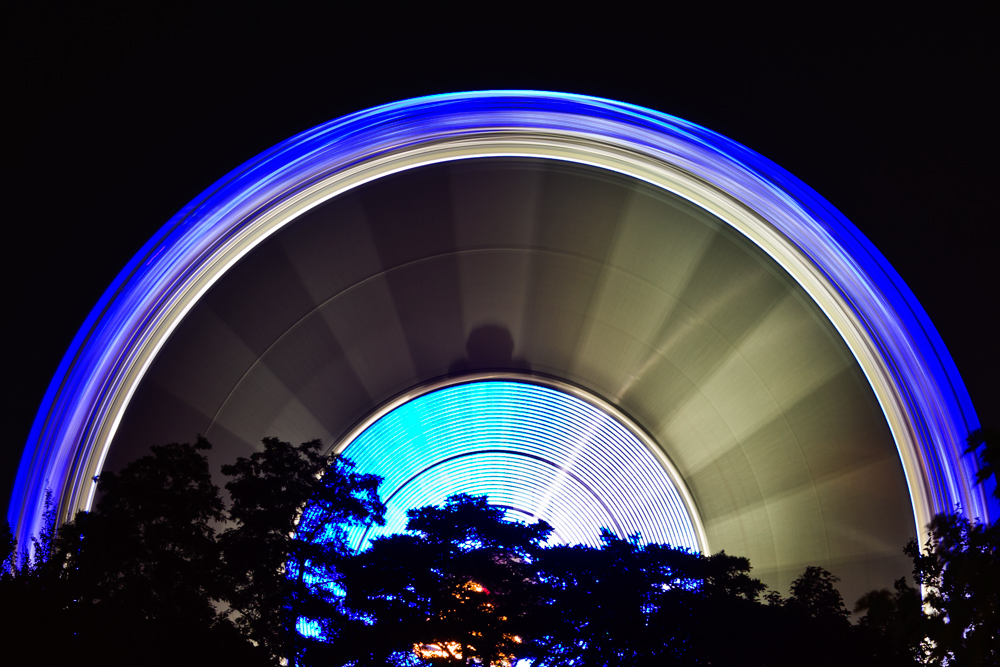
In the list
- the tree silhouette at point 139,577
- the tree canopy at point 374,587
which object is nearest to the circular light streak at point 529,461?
the tree canopy at point 374,587

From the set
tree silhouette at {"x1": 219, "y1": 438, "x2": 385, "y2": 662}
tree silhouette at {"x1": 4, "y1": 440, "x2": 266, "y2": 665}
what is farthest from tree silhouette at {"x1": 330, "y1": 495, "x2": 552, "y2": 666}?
tree silhouette at {"x1": 4, "y1": 440, "x2": 266, "y2": 665}

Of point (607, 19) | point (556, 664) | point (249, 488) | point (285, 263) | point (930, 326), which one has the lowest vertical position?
point (556, 664)

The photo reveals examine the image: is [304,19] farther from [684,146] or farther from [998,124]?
[998,124]

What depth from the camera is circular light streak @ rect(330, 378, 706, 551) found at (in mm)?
10039

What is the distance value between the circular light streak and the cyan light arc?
11.0 ft

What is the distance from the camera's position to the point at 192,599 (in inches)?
261

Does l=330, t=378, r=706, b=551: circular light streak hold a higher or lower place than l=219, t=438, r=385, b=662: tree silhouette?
higher

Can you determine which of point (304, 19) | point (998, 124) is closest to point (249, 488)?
point (304, 19)

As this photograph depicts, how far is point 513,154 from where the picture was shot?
7996 millimetres

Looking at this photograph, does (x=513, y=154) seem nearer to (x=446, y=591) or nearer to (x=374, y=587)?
(x=446, y=591)

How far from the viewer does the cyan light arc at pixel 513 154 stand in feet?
23.5

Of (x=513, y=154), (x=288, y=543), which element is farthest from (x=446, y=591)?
(x=513, y=154)

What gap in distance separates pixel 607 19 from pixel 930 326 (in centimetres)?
478

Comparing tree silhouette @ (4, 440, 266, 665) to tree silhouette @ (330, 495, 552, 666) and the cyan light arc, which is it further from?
tree silhouette @ (330, 495, 552, 666)
